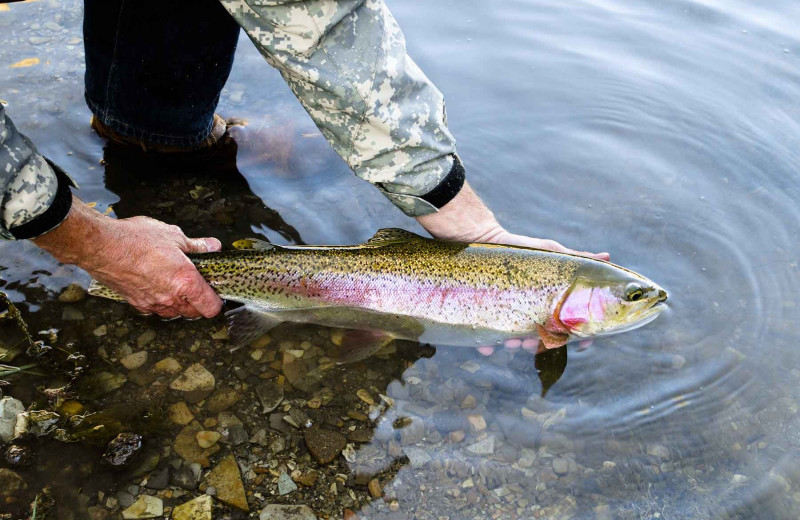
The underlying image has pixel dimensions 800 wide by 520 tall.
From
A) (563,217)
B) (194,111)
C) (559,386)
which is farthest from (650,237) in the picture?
(194,111)

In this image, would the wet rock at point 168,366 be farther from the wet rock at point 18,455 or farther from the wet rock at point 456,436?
the wet rock at point 456,436

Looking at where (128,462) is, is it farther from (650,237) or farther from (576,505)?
(650,237)

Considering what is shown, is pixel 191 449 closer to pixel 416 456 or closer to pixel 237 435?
pixel 237 435

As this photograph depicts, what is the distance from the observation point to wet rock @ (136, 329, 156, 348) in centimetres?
359

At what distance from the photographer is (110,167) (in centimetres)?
472

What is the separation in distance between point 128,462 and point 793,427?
127 inches

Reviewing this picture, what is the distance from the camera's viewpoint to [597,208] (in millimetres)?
4660

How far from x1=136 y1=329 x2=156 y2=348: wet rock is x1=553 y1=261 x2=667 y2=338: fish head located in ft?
7.12

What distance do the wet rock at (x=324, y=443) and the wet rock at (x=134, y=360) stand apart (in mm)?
979

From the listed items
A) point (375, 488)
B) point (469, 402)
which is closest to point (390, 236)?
point (469, 402)

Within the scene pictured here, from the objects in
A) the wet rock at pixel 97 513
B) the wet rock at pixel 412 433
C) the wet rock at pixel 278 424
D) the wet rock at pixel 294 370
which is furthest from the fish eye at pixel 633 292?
the wet rock at pixel 97 513

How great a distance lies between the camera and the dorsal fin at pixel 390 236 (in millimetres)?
3666

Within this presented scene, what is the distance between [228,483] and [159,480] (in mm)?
301

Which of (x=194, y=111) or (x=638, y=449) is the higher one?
(x=194, y=111)
